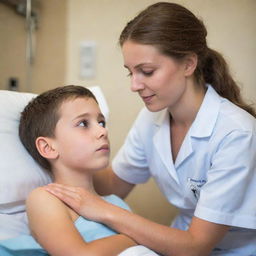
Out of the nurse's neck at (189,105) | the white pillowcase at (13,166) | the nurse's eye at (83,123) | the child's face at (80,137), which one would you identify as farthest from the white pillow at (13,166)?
the nurse's neck at (189,105)

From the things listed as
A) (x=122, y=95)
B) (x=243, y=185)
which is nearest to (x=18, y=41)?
(x=122, y=95)

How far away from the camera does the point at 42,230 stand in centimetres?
89

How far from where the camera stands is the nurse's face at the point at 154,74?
108 centimetres

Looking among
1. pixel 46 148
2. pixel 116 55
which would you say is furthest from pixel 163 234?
pixel 116 55

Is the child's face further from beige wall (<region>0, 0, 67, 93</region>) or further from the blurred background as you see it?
beige wall (<region>0, 0, 67, 93</region>)

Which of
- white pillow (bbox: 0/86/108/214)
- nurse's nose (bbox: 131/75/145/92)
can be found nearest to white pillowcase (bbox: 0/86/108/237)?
white pillow (bbox: 0/86/108/214)

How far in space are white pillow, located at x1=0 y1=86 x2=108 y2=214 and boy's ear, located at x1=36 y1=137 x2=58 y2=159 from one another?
0.23 ft

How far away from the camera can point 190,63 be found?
45.7 inches

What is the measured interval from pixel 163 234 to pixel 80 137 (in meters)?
0.38

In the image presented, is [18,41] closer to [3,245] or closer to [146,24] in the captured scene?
[146,24]

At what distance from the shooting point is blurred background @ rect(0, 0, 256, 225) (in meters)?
1.68

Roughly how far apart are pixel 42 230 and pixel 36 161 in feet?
1.04

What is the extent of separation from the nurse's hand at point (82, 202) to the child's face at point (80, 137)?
111 millimetres

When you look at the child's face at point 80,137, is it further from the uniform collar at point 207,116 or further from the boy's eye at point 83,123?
the uniform collar at point 207,116
